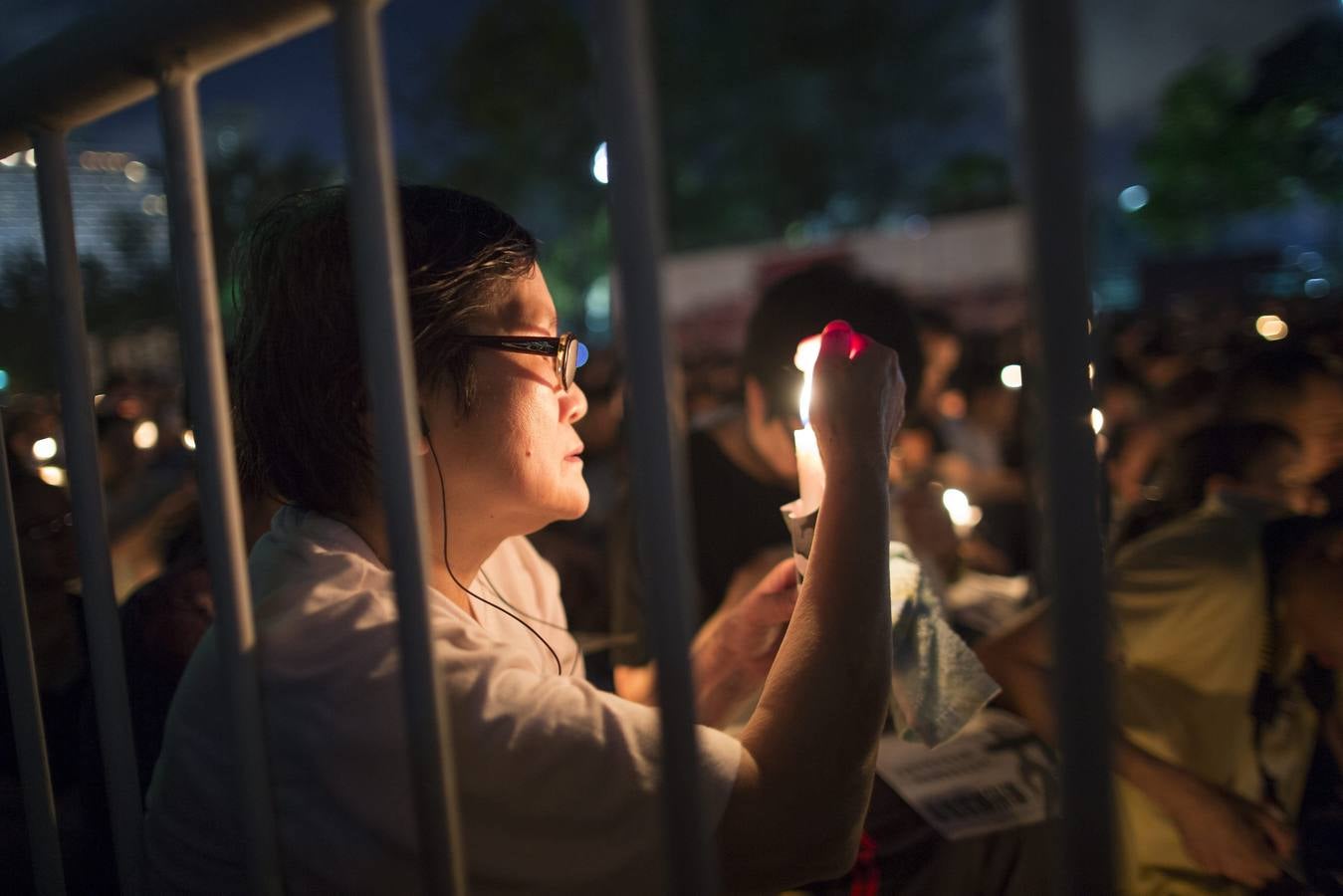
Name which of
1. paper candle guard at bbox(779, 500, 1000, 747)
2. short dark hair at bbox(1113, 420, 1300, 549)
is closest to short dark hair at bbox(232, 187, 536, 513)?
paper candle guard at bbox(779, 500, 1000, 747)

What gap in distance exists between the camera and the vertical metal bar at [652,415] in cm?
68

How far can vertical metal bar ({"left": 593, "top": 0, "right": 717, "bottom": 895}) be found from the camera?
68cm

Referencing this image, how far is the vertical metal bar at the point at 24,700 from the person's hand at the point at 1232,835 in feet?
6.83

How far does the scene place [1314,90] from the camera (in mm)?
3881

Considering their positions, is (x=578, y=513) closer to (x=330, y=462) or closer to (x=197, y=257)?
(x=330, y=462)

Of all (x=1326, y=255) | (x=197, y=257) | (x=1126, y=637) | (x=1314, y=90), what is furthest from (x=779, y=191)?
(x=197, y=257)

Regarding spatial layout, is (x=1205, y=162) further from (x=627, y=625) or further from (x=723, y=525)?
(x=627, y=625)

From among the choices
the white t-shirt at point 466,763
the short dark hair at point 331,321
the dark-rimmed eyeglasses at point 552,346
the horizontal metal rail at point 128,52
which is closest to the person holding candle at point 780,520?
the white t-shirt at point 466,763

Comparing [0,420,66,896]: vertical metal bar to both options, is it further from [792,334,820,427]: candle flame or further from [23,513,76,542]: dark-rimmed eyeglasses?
[792,334,820,427]: candle flame

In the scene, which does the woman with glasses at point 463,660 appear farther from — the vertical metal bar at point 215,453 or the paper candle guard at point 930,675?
the paper candle guard at point 930,675

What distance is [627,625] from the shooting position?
3506 millimetres

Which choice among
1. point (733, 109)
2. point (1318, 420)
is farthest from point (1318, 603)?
point (733, 109)

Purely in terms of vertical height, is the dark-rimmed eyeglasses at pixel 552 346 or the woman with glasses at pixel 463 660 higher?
the dark-rimmed eyeglasses at pixel 552 346

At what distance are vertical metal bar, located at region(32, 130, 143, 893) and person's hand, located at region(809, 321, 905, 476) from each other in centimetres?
84
